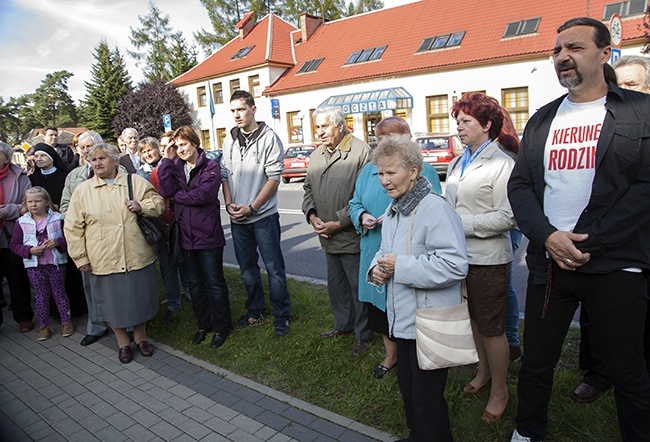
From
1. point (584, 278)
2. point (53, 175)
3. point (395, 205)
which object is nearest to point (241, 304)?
point (53, 175)

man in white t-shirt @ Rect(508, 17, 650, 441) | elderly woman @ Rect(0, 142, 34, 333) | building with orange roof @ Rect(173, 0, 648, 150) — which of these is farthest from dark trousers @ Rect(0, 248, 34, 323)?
building with orange roof @ Rect(173, 0, 648, 150)

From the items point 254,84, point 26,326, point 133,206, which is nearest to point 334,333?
point 133,206

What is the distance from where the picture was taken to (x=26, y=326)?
5715mm

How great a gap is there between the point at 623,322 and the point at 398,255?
3.85 ft

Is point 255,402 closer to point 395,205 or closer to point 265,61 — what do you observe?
point 395,205

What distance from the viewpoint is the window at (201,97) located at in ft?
131

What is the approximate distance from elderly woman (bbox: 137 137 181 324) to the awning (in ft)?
75.2

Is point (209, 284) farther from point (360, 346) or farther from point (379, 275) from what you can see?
point (379, 275)

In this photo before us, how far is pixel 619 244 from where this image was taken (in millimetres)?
2383

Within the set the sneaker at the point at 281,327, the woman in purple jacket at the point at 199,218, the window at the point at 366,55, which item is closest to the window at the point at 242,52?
the window at the point at 366,55

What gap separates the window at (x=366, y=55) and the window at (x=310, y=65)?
9.18ft

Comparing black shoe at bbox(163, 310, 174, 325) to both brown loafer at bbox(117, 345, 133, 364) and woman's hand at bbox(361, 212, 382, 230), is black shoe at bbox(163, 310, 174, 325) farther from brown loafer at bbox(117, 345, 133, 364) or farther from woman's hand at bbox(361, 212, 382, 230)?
woman's hand at bbox(361, 212, 382, 230)

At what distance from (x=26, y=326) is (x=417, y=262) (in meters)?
5.19

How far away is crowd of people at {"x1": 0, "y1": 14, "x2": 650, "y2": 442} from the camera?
2453mm
